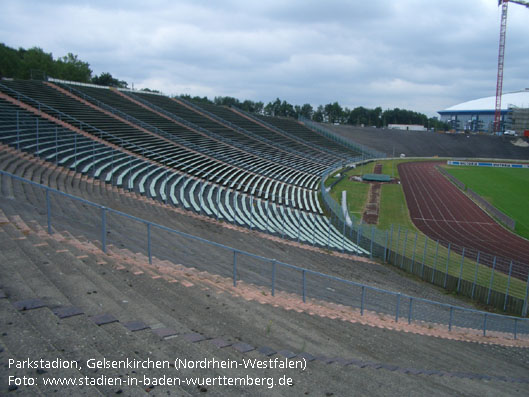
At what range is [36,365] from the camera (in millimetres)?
4039

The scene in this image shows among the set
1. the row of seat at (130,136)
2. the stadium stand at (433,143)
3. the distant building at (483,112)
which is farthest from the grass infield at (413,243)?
the distant building at (483,112)

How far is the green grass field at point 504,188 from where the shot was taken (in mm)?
32938

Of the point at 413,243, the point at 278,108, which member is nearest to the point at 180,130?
the point at 413,243

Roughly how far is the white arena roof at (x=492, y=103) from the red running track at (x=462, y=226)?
505ft

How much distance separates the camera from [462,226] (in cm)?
2886

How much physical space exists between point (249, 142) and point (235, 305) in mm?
40885

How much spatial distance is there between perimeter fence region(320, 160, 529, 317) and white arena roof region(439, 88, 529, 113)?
176342 millimetres

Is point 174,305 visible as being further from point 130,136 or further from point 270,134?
point 270,134

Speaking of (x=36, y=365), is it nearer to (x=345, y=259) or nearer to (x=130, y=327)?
(x=130, y=327)

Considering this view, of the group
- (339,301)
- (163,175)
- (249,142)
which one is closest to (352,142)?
(249,142)

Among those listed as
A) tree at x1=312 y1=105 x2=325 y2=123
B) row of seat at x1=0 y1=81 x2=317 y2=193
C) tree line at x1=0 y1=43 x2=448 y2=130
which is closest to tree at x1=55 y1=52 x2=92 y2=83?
tree line at x1=0 y1=43 x2=448 y2=130

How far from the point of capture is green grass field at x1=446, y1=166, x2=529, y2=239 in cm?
3294

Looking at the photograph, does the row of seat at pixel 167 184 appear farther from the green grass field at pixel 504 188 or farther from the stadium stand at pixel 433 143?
the stadium stand at pixel 433 143

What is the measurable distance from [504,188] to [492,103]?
531 ft
